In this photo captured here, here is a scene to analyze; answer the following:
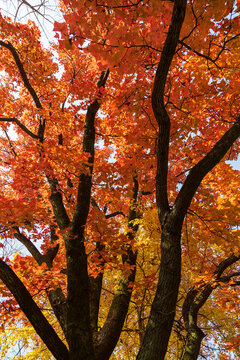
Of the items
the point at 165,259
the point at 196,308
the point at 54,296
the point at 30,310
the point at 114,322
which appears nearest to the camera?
the point at 165,259

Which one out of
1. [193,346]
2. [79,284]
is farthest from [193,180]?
[193,346]

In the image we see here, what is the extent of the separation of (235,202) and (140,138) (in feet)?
10.1

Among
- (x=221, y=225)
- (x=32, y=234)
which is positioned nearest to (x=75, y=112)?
(x=32, y=234)

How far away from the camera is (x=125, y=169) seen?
5.75 meters

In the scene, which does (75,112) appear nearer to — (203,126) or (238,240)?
(203,126)

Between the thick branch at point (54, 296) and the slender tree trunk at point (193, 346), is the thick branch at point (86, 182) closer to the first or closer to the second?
the thick branch at point (54, 296)

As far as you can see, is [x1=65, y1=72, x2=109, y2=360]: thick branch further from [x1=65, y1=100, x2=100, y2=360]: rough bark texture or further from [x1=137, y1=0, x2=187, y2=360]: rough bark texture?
[x1=137, y1=0, x2=187, y2=360]: rough bark texture

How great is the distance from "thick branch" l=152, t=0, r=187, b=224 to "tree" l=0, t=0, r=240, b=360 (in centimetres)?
1

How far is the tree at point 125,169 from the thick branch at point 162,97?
13 millimetres

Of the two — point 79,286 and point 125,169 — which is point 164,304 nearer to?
point 79,286

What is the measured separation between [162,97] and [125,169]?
11.0 ft

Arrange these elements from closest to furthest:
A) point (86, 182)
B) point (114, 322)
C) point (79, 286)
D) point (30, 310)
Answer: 1. point (30, 310)
2. point (79, 286)
3. point (86, 182)
4. point (114, 322)

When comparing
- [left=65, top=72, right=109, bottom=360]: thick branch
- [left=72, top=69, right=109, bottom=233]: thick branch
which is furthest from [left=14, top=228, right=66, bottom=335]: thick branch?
[left=72, top=69, right=109, bottom=233]: thick branch

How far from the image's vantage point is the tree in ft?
8.36
